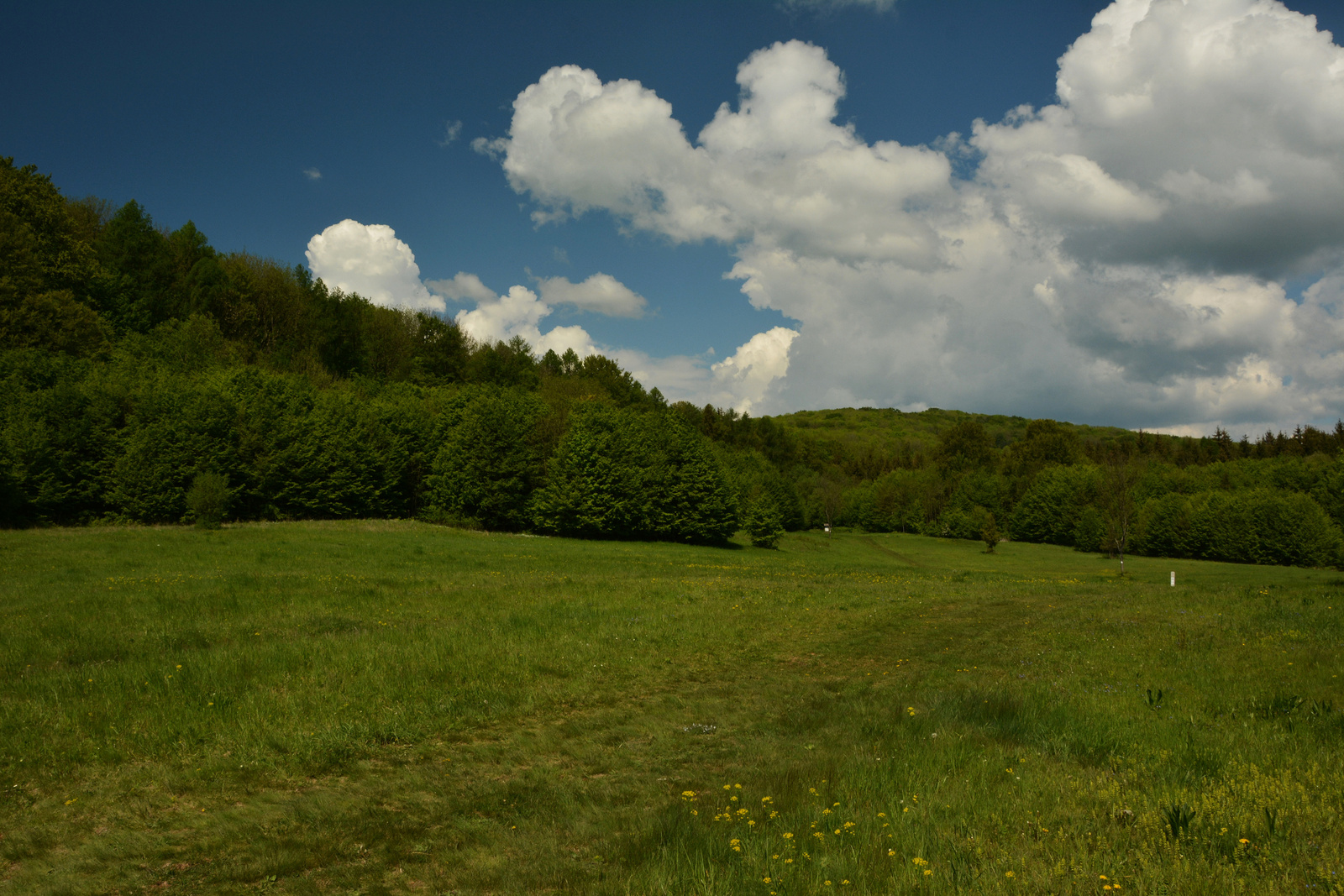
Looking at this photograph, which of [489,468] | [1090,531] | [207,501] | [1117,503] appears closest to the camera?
[207,501]

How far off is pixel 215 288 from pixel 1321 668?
10075 centimetres

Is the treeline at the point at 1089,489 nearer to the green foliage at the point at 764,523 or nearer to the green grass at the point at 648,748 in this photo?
the green foliage at the point at 764,523

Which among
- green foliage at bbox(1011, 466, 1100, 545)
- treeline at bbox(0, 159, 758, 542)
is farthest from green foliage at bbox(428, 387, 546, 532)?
green foliage at bbox(1011, 466, 1100, 545)

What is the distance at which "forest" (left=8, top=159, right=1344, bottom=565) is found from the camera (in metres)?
53.3

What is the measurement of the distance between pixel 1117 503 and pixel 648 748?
93273 millimetres

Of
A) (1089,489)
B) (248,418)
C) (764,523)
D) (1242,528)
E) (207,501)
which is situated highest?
(248,418)

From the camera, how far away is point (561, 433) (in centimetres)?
7988

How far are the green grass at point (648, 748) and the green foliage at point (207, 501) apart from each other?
27702mm

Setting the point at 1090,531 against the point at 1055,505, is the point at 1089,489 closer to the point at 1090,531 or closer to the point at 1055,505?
the point at 1055,505

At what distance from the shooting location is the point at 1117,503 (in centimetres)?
8475

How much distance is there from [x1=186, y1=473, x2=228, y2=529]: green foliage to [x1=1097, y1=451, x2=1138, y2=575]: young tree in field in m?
80.4

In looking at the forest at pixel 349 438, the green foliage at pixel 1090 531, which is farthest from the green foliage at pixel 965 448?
the green foliage at pixel 1090 531

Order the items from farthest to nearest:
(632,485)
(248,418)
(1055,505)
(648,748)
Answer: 1. (1055,505)
2. (632,485)
3. (248,418)
4. (648,748)

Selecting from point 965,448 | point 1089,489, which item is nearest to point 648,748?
point 1089,489
